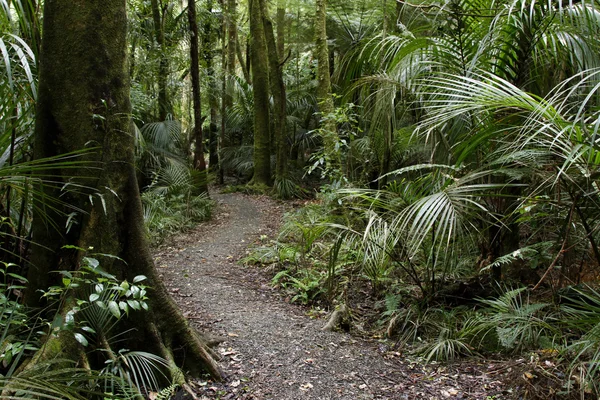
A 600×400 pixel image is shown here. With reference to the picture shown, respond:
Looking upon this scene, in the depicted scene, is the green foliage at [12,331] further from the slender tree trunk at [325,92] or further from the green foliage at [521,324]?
the slender tree trunk at [325,92]

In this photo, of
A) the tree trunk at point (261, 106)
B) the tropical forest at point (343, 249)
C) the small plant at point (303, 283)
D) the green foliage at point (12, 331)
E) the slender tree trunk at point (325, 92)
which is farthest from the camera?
the tree trunk at point (261, 106)

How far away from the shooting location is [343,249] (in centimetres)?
614

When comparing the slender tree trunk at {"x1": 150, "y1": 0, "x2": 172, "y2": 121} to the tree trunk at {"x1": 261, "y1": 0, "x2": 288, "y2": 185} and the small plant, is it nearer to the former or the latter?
the tree trunk at {"x1": 261, "y1": 0, "x2": 288, "y2": 185}

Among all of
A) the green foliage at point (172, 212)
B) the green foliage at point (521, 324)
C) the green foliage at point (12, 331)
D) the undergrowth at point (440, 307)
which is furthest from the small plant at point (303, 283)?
the green foliage at point (12, 331)

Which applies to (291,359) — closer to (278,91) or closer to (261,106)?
(278,91)

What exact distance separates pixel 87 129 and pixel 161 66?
29.1ft

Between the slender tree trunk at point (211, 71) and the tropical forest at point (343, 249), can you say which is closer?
the tropical forest at point (343, 249)

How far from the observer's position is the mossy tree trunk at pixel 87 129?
8.67 ft

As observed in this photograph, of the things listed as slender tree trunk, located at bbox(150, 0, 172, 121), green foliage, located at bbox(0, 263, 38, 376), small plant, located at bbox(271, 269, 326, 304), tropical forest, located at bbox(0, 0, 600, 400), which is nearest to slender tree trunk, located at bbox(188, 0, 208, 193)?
slender tree trunk, located at bbox(150, 0, 172, 121)

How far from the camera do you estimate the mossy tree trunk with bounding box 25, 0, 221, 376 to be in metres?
2.64

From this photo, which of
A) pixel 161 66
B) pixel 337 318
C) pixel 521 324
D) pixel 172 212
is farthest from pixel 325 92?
pixel 161 66

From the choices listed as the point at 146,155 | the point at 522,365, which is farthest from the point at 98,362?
the point at 146,155

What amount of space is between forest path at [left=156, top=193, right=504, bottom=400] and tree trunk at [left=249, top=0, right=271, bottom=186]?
5905mm

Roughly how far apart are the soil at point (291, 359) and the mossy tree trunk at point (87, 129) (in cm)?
102
